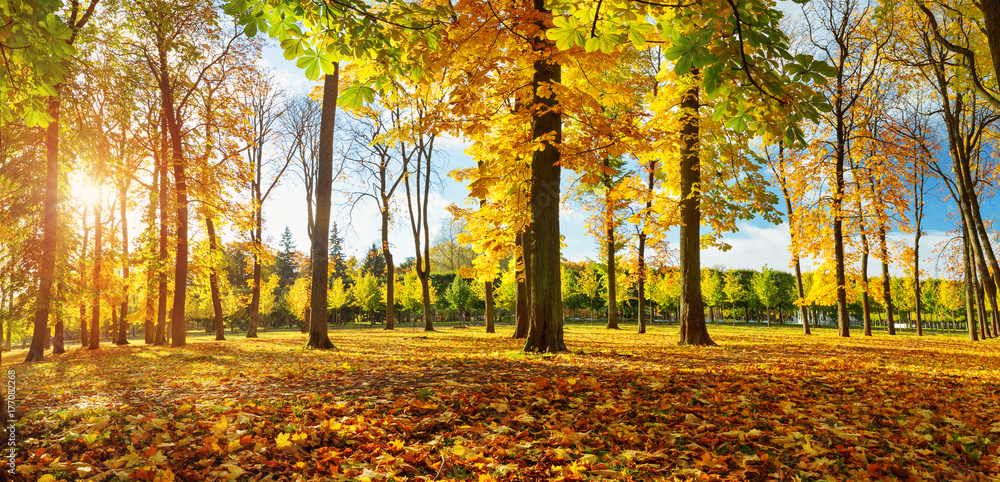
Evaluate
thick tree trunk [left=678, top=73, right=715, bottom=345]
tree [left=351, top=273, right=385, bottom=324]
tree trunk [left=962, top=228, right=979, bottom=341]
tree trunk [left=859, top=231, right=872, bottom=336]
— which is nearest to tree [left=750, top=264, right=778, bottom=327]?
tree trunk [left=962, top=228, right=979, bottom=341]

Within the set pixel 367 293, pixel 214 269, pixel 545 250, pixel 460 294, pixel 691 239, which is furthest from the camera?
pixel 367 293

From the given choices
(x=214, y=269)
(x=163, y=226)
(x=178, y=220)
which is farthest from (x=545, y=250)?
(x=214, y=269)

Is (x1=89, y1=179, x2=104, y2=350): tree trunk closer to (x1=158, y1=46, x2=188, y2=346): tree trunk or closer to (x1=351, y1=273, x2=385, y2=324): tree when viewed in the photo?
(x1=158, y1=46, x2=188, y2=346): tree trunk

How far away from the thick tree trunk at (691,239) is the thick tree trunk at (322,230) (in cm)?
807

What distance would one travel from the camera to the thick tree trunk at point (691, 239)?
9.56 m

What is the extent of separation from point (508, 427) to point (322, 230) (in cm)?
822

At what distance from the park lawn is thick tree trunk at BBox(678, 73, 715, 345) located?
14.3 ft

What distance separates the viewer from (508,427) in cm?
325

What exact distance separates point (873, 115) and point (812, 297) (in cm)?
674

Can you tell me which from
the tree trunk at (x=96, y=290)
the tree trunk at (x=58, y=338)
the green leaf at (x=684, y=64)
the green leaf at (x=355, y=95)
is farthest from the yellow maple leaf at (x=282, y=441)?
the tree trunk at (x=58, y=338)

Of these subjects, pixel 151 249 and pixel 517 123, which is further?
pixel 151 249

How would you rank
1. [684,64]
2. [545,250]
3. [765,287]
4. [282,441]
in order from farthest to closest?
[765,287]
[545,250]
[282,441]
[684,64]

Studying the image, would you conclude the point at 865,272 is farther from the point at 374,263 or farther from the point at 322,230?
the point at 374,263

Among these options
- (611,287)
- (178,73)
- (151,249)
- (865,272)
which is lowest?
(611,287)
